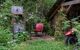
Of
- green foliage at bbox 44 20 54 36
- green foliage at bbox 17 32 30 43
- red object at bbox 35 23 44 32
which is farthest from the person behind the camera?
green foliage at bbox 44 20 54 36

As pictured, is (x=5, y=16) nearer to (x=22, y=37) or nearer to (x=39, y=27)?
(x=39, y=27)

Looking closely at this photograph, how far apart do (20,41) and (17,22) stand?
1.87m

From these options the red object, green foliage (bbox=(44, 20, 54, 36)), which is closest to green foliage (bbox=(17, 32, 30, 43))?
the red object

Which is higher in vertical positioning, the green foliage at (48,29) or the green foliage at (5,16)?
the green foliage at (5,16)

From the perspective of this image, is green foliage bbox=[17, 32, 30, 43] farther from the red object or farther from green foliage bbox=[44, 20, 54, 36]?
green foliage bbox=[44, 20, 54, 36]

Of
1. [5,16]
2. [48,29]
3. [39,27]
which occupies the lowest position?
[48,29]

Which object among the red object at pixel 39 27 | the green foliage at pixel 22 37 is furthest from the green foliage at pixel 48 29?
the green foliage at pixel 22 37

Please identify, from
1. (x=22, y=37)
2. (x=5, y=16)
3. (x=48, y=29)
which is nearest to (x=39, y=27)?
(x=48, y=29)

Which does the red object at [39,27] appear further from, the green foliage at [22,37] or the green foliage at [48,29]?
the green foliage at [22,37]

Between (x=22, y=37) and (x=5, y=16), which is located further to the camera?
(x=5, y=16)

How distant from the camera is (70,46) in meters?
9.10

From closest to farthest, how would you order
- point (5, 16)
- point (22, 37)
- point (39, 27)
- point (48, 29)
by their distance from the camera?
point (22, 37), point (5, 16), point (39, 27), point (48, 29)

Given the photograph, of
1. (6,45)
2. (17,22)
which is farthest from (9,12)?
(6,45)

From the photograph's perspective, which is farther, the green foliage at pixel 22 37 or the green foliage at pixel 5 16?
the green foliage at pixel 5 16
